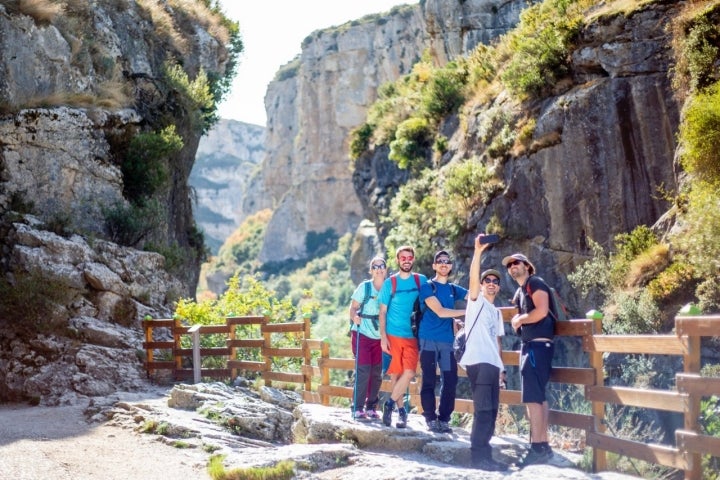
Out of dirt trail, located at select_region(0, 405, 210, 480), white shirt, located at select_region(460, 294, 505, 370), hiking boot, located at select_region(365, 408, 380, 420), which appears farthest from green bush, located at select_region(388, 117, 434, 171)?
white shirt, located at select_region(460, 294, 505, 370)

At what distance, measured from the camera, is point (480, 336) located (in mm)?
6961

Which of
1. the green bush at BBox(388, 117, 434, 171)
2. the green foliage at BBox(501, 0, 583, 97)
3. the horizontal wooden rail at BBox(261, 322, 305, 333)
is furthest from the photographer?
the green bush at BBox(388, 117, 434, 171)

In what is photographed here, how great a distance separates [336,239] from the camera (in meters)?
95.3

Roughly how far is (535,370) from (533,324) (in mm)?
369

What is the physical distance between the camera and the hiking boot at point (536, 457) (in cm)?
673

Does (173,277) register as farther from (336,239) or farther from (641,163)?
(336,239)

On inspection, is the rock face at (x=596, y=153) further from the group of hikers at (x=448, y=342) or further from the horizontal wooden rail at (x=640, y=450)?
the horizontal wooden rail at (x=640, y=450)

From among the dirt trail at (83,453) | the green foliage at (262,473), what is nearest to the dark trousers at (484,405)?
the green foliage at (262,473)

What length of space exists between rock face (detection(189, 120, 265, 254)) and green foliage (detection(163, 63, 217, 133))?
132 meters

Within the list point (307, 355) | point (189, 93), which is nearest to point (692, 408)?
point (307, 355)

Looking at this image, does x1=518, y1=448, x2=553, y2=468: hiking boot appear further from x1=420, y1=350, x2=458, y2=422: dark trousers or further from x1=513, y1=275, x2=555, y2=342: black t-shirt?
x1=420, y1=350, x2=458, y2=422: dark trousers

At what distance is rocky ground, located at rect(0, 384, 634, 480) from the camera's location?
7023 mm

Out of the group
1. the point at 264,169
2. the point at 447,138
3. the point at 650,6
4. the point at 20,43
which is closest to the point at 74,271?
the point at 20,43

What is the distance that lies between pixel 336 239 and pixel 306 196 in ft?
27.0
